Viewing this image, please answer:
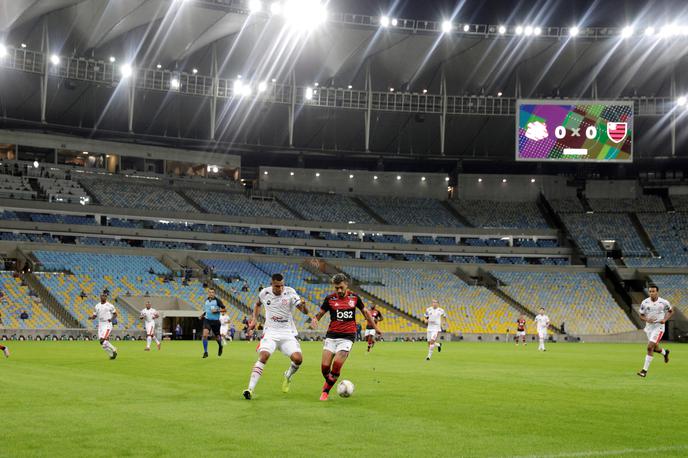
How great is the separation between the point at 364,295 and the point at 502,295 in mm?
12743

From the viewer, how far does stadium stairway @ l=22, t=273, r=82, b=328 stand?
53094mm

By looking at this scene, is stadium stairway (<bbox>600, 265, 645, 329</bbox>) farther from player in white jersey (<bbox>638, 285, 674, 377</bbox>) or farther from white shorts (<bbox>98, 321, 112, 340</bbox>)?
white shorts (<bbox>98, 321, 112, 340</bbox>)

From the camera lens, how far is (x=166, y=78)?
69.9 meters

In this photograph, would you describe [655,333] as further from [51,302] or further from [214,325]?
[51,302]

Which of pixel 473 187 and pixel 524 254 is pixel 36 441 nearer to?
pixel 524 254

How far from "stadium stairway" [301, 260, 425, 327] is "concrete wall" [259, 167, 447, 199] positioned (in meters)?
14.1

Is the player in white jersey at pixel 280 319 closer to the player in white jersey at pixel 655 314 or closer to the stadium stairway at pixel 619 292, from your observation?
the player in white jersey at pixel 655 314

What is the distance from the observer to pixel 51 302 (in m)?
55.0

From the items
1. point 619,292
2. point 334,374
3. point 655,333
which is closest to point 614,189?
point 619,292

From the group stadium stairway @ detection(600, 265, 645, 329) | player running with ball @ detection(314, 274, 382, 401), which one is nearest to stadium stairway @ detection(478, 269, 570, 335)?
stadium stairway @ detection(600, 265, 645, 329)

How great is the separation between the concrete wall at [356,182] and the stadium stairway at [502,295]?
14.4m

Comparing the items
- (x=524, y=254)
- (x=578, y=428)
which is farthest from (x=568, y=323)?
(x=578, y=428)

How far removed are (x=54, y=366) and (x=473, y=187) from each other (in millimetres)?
69831

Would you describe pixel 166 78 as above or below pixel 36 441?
above
